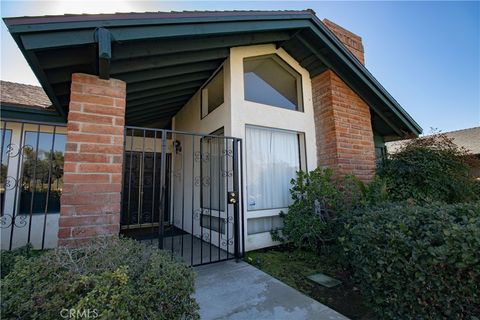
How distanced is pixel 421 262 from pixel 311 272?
2.01 meters

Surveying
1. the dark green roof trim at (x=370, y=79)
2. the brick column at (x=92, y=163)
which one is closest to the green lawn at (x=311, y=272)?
the brick column at (x=92, y=163)

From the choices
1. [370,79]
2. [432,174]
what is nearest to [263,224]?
[432,174]

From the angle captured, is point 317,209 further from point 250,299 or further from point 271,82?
point 271,82

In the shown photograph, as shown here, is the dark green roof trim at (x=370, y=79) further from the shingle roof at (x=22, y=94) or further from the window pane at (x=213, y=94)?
the shingle roof at (x=22, y=94)

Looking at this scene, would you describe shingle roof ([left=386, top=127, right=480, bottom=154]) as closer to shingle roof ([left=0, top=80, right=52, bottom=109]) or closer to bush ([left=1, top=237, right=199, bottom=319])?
bush ([left=1, top=237, right=199, bottom=319])

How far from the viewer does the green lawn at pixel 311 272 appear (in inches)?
113

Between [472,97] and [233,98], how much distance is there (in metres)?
10.6

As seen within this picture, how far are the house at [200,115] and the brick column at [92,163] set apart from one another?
13 millimetres

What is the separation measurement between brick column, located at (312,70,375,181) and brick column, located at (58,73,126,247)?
14.8 feet

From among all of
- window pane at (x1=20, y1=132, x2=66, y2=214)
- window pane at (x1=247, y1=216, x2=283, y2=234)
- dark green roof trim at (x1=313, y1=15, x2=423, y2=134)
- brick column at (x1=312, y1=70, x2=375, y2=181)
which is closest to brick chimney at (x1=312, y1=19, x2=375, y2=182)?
brick column at (x1=312, y1=70, x2=375, y2=181)

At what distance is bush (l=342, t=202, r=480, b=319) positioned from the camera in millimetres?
1924

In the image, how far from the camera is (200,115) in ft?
20.1

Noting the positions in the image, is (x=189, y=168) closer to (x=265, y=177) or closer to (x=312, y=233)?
(x=265, y=177)

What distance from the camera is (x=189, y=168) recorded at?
667cm
